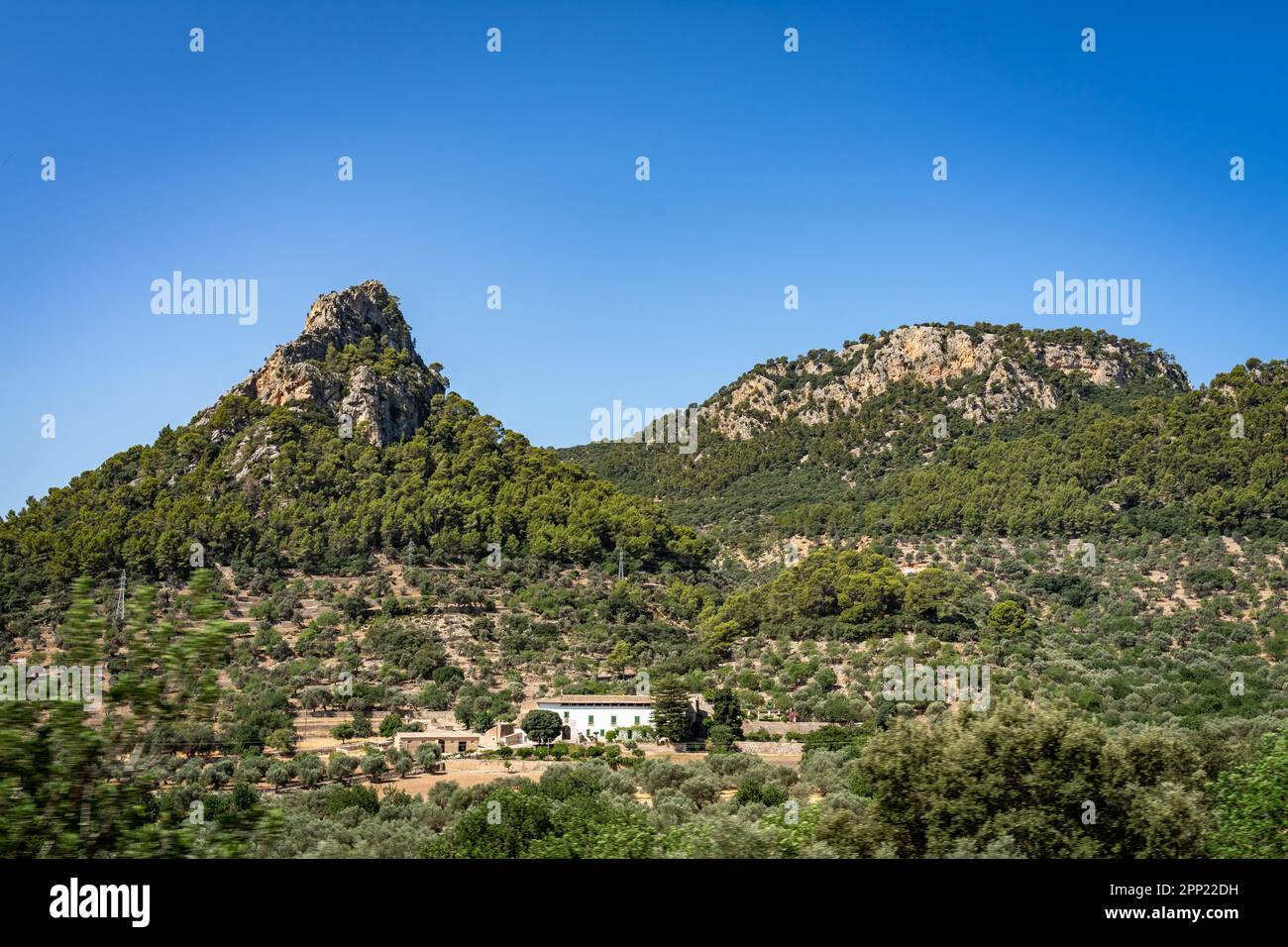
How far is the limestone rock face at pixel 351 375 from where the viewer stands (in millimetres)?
64688

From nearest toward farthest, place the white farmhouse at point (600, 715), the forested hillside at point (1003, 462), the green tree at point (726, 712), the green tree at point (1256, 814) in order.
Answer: the green tree at point (1256, 814), the green tree at point (726, 712), the white farmhouse at point (600, 715), the forested hillside at point (1003, 462)

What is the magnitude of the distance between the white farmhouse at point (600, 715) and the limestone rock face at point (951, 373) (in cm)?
5297

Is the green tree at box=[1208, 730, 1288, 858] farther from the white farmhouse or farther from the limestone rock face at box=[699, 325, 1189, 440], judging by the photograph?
the limestone rock face at box=[699, 325, 1189, 440]

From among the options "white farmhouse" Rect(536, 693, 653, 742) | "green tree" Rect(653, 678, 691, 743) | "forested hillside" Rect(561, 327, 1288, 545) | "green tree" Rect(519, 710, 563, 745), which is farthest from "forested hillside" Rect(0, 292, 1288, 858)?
"white farmhouse" Rect(536, 693, 653, 742)

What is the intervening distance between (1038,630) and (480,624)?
87.5 feet

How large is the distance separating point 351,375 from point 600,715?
124 feet

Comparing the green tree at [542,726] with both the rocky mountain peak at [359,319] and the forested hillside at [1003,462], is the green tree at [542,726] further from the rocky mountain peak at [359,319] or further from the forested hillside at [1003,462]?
the rocky mountain peak at [359,319]

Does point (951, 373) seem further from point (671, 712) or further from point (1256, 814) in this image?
point (1256, 814)

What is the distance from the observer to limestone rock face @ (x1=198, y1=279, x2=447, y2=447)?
6469cm

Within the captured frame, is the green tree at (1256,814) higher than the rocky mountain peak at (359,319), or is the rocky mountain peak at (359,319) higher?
the rocky mountain peak at (359,319)

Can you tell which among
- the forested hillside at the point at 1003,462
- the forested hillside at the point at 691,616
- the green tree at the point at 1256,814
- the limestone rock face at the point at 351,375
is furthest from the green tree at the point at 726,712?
the limestone rock face at the point at 351,375

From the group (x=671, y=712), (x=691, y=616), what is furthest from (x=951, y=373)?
(x=671, y=712)

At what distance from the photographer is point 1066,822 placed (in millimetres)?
12508
